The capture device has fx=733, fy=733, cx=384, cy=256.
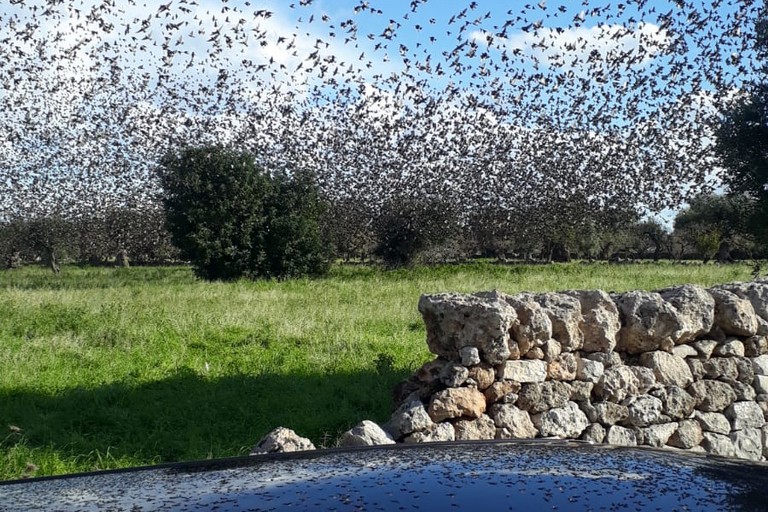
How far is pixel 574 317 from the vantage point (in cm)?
680

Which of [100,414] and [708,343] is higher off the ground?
[708,343]

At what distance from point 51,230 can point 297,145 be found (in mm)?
28769

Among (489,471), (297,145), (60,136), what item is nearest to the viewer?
(489,471)

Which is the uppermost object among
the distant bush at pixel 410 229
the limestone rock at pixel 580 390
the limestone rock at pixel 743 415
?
the distant bush at pixel 410 229

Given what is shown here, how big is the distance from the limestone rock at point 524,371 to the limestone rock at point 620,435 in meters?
0.85

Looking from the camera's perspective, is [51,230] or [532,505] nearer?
[532,505]

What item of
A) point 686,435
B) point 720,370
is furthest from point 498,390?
point 720,370

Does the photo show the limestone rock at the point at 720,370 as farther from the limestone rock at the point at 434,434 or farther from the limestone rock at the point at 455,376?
the limestone rock at the point at 434,434

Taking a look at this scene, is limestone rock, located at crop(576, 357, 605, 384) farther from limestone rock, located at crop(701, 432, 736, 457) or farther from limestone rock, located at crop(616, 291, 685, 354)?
limestone rock, located at crop(701, 432, 736, 457)

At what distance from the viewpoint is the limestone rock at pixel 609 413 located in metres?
6.70

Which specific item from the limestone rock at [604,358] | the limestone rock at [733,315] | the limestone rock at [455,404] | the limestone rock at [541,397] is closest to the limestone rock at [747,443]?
the limestone rock at [733,315]

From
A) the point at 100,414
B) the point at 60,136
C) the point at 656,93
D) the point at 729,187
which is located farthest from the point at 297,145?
the point at 100,414

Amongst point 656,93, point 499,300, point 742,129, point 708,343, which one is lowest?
point 708,343

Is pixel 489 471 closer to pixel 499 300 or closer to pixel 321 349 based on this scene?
pixel 499 300
